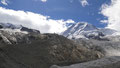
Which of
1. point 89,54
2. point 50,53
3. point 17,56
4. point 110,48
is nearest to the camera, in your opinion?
point 17,56

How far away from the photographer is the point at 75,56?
5694 cm

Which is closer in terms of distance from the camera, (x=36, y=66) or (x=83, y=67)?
(x=83, y=67)

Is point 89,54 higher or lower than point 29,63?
higher

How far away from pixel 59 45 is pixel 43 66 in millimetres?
14855

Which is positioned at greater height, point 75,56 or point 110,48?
point 110,48

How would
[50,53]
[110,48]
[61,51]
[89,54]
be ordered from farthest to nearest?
[110,48]
[89,54]
[61,51]
[50,53]

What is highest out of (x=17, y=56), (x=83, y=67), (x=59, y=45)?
(x=59, y=45)

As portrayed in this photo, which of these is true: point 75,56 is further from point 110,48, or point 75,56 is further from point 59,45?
point 110,48

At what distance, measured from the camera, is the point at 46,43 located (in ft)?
188

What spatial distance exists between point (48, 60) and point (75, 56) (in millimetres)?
11027

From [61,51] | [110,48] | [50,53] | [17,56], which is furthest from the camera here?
[110,48]

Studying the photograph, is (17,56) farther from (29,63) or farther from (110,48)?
(110,48)

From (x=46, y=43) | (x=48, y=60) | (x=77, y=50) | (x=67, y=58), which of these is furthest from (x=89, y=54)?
(x=48, y=60)

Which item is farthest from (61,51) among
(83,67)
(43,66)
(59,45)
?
(83,67)
